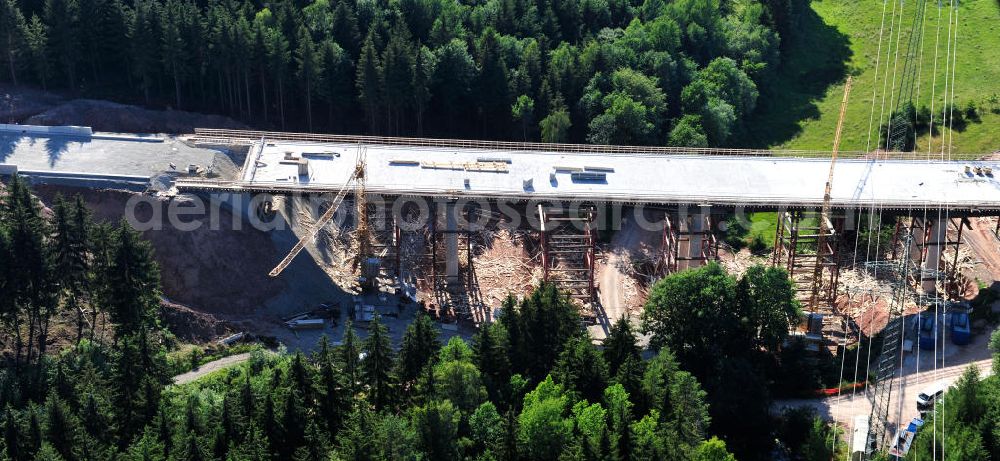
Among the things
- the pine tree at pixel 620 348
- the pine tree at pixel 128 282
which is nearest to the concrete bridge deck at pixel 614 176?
the pine tree at pixel 128 282

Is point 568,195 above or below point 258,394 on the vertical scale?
above

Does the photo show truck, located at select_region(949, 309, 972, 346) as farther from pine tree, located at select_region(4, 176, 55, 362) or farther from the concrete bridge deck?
pine tree, located at select_region(4, 176, 55, 362)

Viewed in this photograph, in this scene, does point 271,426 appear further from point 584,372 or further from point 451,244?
point 451,244

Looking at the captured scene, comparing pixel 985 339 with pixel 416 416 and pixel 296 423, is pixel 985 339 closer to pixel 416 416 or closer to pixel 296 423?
pixel 416 416

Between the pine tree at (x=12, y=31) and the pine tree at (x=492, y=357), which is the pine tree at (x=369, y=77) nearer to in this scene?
the pine tree at (x=12, y=31)

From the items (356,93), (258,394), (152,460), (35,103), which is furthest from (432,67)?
(152,460)
